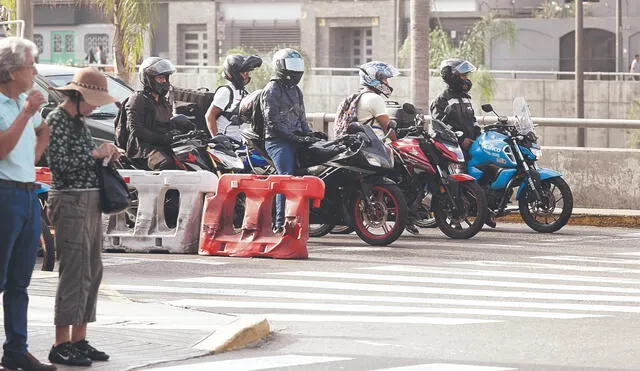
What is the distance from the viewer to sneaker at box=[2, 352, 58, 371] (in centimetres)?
898

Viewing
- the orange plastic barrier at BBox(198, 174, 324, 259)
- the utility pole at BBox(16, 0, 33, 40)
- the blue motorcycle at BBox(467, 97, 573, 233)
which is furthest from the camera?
the utility pole at BBox(16, 0, 33, 40)

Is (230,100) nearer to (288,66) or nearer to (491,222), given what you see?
(288,66)

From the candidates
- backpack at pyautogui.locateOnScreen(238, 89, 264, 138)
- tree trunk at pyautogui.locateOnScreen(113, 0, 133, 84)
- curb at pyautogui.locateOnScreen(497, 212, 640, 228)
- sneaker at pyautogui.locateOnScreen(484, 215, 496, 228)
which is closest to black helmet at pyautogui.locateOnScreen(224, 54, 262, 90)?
backpack at pyautogui.locateOnScreen(238, 89, 264, 138)

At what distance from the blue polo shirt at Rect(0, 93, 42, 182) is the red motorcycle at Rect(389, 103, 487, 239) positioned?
350 inches

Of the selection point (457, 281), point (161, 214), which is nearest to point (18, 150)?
point (457, 281)

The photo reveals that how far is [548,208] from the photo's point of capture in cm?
1855

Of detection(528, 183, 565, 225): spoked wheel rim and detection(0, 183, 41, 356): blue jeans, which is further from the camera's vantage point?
detection(528, 183, 565, 225): spoked wheel rim

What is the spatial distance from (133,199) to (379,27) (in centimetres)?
4961

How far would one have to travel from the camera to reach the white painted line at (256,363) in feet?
30.7

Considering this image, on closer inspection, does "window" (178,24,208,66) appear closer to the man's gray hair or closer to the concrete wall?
the concrete wall

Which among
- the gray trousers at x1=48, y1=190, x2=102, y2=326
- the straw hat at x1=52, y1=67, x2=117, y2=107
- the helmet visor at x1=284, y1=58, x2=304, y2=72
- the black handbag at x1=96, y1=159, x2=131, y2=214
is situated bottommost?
the gray trousers at x1=48, y1=190, x2=102, y2=326

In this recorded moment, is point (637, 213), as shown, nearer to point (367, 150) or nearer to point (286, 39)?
point (367, 150)

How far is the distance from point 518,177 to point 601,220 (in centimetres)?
213

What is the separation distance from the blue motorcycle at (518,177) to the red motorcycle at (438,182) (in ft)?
2.23
